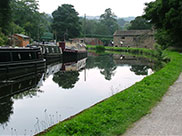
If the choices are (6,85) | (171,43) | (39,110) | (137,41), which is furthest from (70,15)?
(39,110)

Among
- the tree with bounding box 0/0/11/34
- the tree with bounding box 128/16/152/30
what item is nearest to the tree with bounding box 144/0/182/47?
the tree with bounding box 0/0/11/34

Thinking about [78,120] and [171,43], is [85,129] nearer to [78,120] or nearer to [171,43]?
[78,120]

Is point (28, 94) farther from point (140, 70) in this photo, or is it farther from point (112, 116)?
point (140, 70)

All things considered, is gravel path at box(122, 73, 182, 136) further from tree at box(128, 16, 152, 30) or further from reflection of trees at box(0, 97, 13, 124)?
tree at box(128, 16, 152, 30)

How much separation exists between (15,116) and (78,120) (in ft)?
11.6

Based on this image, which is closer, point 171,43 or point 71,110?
point 71,110

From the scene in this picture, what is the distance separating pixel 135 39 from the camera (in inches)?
2662

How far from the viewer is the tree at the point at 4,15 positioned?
35938 mm

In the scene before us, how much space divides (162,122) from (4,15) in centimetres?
3496

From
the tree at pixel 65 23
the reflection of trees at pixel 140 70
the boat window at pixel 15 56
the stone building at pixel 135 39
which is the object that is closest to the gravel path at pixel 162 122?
the reflection of trees at pixel 140 70

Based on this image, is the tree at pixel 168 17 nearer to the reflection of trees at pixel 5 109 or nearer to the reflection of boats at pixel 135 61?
the reflection of boats at pixel 135 61

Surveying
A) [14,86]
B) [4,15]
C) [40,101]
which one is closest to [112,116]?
[40,101]

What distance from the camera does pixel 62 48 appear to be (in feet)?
109

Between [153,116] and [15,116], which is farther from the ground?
[153,116]
